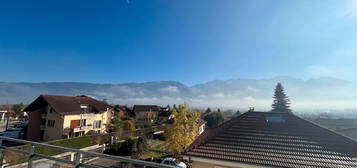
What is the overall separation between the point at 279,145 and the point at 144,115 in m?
49.0

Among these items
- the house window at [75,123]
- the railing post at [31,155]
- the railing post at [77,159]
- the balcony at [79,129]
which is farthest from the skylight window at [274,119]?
the house window at [75,123]

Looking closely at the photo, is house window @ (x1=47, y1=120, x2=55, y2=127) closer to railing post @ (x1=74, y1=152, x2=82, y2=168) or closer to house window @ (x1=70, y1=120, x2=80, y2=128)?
house window @ (x1=70, y1=120, x2=80, y2=128)

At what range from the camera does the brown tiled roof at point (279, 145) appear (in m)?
7.74

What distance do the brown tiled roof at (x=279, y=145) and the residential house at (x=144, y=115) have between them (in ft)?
132

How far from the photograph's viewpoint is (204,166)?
8.48 meters

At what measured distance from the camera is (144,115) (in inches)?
2157

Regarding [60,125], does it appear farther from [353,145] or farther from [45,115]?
[353,145]

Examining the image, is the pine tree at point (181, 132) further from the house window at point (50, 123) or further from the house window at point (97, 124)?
the house window at point (50, 123)

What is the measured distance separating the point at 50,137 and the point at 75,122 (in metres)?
4.25

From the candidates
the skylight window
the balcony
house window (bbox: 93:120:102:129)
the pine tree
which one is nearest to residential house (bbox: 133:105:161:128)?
house window (bbox: 93:120:102:129)

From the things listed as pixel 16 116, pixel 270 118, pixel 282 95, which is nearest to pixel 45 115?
pixel 270 118

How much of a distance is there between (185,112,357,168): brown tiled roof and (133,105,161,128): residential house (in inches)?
1589

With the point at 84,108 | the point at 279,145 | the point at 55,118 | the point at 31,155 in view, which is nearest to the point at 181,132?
the point at 279,145

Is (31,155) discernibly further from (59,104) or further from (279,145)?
(59,104)
